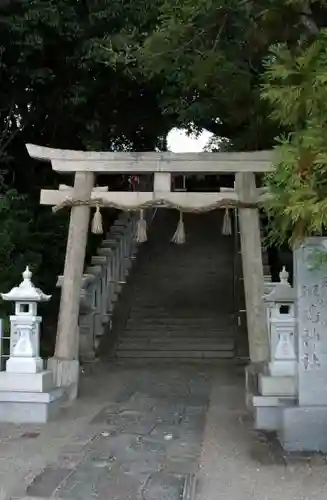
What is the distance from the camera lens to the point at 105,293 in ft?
45.0

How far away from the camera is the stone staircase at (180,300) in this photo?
1265 centimetres

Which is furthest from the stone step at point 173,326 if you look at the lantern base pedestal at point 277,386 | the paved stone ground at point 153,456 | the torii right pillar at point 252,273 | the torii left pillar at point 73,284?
the lantern base pedestal at point 277,386

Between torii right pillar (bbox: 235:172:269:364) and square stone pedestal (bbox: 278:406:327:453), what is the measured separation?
7.51 feet

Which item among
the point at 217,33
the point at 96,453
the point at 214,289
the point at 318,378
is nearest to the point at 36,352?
the point at 96,453

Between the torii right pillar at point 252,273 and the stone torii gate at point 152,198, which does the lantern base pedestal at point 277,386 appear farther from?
the stone torii gate at point 152,198

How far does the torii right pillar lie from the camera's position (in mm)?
8516

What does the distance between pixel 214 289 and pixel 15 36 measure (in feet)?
24.8

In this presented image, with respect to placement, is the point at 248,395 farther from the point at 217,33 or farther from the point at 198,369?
the point at 217,33

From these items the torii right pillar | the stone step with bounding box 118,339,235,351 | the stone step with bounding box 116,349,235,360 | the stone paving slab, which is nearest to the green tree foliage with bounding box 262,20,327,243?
the stone paving slab

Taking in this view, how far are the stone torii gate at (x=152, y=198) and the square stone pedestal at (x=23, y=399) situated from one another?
3.39 feet

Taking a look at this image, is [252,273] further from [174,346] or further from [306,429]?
[174,346]

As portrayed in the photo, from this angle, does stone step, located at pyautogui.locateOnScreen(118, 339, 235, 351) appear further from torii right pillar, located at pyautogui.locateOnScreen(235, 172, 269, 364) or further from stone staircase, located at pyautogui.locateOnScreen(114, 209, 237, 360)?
torii right pillar, located at pyautogui.locateOnScreen(235, 172, 269, 364)

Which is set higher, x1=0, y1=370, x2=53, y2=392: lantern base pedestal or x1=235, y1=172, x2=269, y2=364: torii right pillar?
x1=235, y1=172, x2=269, y2=364: torii right pillar

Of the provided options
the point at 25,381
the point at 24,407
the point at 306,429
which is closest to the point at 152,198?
the point at 25,381
